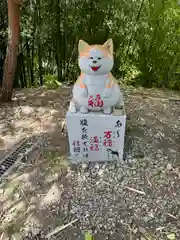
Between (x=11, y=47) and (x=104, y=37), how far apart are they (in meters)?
1.05

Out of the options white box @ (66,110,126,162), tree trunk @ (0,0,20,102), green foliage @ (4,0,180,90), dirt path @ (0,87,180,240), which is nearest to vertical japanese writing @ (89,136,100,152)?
white box @ (66,110,126,162)

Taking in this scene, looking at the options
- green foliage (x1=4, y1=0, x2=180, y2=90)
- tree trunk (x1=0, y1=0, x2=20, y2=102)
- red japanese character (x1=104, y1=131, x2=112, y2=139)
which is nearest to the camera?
red japanese character (x1=104, y1=131, x2=112, y2=139)

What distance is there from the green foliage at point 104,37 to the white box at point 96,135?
1.30 m

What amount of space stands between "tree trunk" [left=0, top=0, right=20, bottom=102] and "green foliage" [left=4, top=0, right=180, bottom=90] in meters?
0.29

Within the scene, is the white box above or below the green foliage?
below

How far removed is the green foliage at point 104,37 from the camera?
2875mm

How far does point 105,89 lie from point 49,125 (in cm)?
86

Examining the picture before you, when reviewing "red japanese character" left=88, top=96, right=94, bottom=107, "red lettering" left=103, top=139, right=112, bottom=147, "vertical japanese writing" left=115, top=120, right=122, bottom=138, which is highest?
"red japanese character" left=88, top=96, right=94, bottom=107

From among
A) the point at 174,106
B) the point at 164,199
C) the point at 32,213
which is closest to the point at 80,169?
the point at 32,213

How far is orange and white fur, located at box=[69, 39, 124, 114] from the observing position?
5.56ft

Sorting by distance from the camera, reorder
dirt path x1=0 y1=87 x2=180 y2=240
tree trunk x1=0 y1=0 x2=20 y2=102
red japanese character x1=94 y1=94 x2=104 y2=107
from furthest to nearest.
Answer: tree trunk x1=0 y1=0 x2=20 y2=102
red japanese character x1=94 y1=94 x2=104 y2=107
dirt path x1=0 y1=87 x2=180 y2=240

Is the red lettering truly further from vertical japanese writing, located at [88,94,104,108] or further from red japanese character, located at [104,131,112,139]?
vertical japanese writing, located at [88,94,104,108]

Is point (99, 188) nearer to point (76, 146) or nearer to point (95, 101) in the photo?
point (76, 146)

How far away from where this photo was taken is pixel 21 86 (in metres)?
3.46
